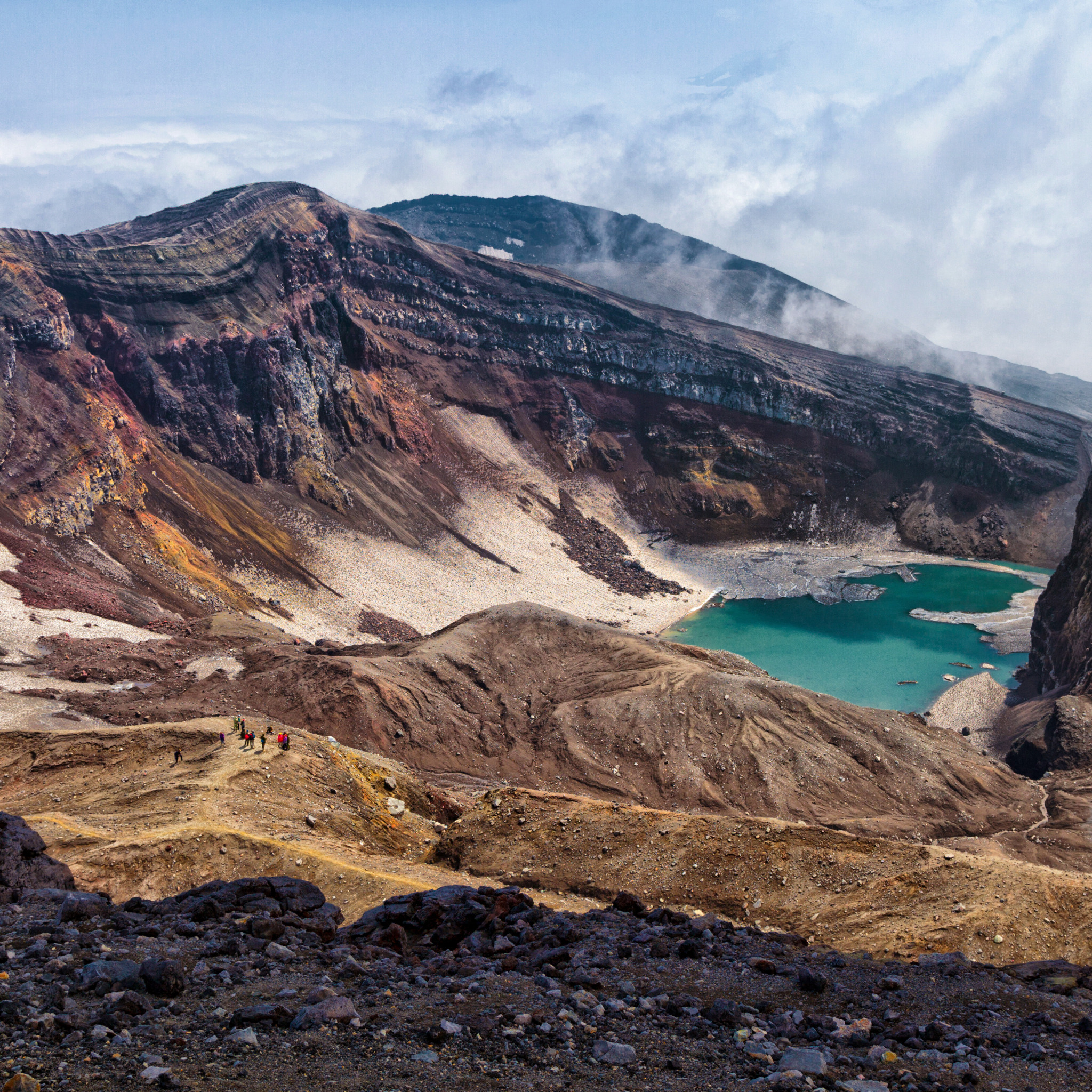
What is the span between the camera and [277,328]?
112m

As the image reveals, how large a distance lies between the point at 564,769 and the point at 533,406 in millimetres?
106077

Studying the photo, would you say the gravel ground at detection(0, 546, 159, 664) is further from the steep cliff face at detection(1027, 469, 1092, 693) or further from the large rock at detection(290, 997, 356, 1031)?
the steep cliff face at detection(1027, 469, 1092, 693)

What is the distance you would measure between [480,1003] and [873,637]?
9298 centimetres

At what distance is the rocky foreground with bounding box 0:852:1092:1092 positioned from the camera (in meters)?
11.7

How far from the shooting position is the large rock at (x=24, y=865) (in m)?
22.2

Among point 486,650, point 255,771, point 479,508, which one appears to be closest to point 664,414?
point 479,508

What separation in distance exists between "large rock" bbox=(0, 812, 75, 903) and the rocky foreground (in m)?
1.13

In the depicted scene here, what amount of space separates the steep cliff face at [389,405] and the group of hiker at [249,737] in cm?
4198

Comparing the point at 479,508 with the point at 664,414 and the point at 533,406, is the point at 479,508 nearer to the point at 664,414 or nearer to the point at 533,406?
the point at 533,406

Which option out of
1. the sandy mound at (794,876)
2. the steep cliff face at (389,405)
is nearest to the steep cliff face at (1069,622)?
the sandy mound at (794,876)

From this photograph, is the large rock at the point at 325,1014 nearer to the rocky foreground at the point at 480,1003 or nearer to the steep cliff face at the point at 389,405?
the rocky foreground at the point at 480,1003

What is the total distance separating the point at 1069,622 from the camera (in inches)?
2916

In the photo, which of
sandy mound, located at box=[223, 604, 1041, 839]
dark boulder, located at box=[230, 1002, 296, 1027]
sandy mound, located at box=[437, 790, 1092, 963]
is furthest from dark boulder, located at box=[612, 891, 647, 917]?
sandy mound, located at box=[223, 604, 1041, 839]

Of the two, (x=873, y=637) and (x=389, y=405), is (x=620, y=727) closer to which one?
(x=873, y=637)
